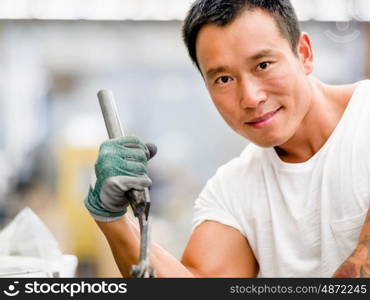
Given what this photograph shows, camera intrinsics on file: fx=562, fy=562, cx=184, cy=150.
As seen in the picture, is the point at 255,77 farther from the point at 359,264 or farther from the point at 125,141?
the point at 359,264

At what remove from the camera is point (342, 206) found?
4.89 ft

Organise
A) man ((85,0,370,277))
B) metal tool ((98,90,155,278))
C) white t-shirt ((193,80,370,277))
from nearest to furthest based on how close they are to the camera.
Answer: metal tool ((98,90,155,278))
man ((85,0,370,277))
white t-shirt ((193,80,370,277))

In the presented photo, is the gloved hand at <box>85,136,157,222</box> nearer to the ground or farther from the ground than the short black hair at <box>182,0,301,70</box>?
nearer to the ground

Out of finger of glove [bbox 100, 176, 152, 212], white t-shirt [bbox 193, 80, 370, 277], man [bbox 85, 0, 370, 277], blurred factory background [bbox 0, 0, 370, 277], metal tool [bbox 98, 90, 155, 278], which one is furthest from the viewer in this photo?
blurred factory background [bbox 0, 0, 370, 277]

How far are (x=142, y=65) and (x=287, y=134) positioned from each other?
220 centimetres

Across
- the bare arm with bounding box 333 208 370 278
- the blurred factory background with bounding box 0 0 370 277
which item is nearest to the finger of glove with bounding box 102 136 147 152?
the bare arm with bounding box 333 208 370 278

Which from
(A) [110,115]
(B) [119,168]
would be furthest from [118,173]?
(A) [110,115]

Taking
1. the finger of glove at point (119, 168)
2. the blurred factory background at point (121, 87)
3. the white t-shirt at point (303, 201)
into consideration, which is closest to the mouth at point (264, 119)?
the white t-shirt at point (303, 201)

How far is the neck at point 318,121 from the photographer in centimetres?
155

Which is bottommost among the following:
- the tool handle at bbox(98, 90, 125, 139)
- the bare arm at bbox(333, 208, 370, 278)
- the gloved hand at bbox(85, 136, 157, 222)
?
the bare arm at bbox(333, 208, 370, 278)

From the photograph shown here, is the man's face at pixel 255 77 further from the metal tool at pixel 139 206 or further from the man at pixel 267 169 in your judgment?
the metal tool at pixel 139 206

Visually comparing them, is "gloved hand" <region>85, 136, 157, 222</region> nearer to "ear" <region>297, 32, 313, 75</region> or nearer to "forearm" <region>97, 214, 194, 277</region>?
"forearm" <region>97, 214, 194, 277</region>

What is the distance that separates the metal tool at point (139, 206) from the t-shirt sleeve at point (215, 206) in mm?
454

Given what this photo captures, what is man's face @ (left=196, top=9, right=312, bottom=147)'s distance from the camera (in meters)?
1.37
